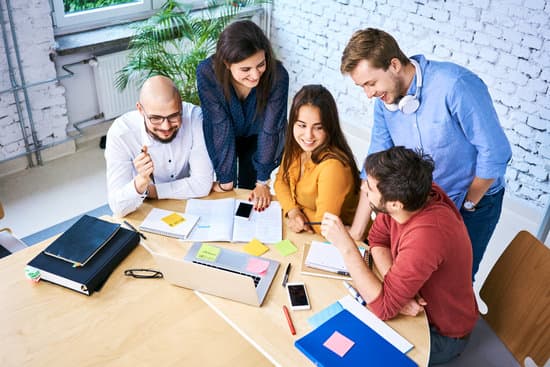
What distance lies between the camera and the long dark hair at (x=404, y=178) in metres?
1.63

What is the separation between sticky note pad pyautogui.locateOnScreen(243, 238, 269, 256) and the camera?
6.46 feet

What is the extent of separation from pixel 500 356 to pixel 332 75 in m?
3.20

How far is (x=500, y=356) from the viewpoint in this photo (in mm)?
1938

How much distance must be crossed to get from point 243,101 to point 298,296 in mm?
1111

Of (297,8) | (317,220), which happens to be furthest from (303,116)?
(297,8)

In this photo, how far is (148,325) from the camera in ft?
5.50

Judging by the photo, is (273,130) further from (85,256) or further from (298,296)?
(85,256)

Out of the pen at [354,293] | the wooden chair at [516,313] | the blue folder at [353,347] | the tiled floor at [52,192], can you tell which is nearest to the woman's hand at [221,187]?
the pen at [354,293]

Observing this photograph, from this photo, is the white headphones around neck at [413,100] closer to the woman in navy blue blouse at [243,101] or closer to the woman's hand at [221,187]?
the woman in navy blue blouse at [243,101]

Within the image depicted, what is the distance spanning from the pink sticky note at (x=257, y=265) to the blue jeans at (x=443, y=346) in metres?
0.65

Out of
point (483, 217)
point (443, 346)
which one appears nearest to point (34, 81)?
point (483, 217)

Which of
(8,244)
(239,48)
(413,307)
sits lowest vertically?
(8,244)

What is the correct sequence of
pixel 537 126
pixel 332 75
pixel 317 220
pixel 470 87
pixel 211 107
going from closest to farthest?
1. pixel 470 87
2. pixel 317 220
3. pixel 211 107
4. pixel 537 126
5. pixel 332 75

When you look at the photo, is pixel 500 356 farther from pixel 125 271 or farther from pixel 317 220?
pixel 125 271
